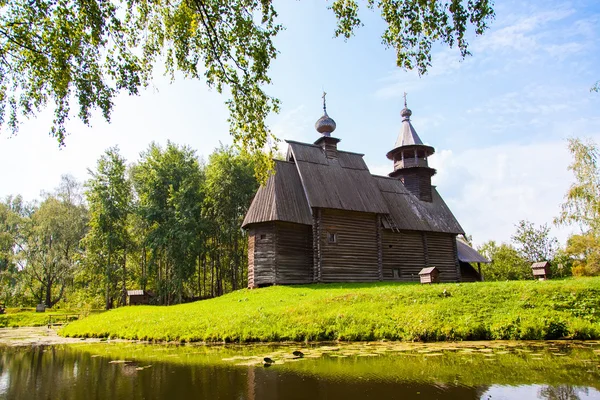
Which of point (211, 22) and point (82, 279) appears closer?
point (211, 22)

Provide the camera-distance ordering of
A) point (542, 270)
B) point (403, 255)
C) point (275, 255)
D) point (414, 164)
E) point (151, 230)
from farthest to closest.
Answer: point (151, 230) < point (414, 164) < point (403, 255) < point (275, 255) < point (542, 270)

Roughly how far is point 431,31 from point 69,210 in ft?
140

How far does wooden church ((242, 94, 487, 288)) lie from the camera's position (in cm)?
2255

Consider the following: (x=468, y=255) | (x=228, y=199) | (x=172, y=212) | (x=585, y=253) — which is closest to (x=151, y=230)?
(x=172, y=212)

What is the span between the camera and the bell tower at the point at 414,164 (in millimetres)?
30531

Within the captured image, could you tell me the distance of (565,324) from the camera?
31.1 ft

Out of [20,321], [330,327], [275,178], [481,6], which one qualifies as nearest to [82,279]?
[20,321]

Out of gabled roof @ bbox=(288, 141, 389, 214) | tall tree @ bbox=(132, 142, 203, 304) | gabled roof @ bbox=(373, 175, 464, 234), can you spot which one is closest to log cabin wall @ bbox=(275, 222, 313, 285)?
gabled roof @ bbox=(288, 141, 389, 214)

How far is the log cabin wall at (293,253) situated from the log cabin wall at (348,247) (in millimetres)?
957

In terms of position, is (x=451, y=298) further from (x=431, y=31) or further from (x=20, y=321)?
(x=20, y=321)

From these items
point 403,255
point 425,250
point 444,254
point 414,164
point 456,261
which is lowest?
point 456,261

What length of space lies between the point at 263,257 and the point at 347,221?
5.85 meters

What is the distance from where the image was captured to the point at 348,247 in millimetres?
23922

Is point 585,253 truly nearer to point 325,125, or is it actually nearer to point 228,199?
point 325,125
